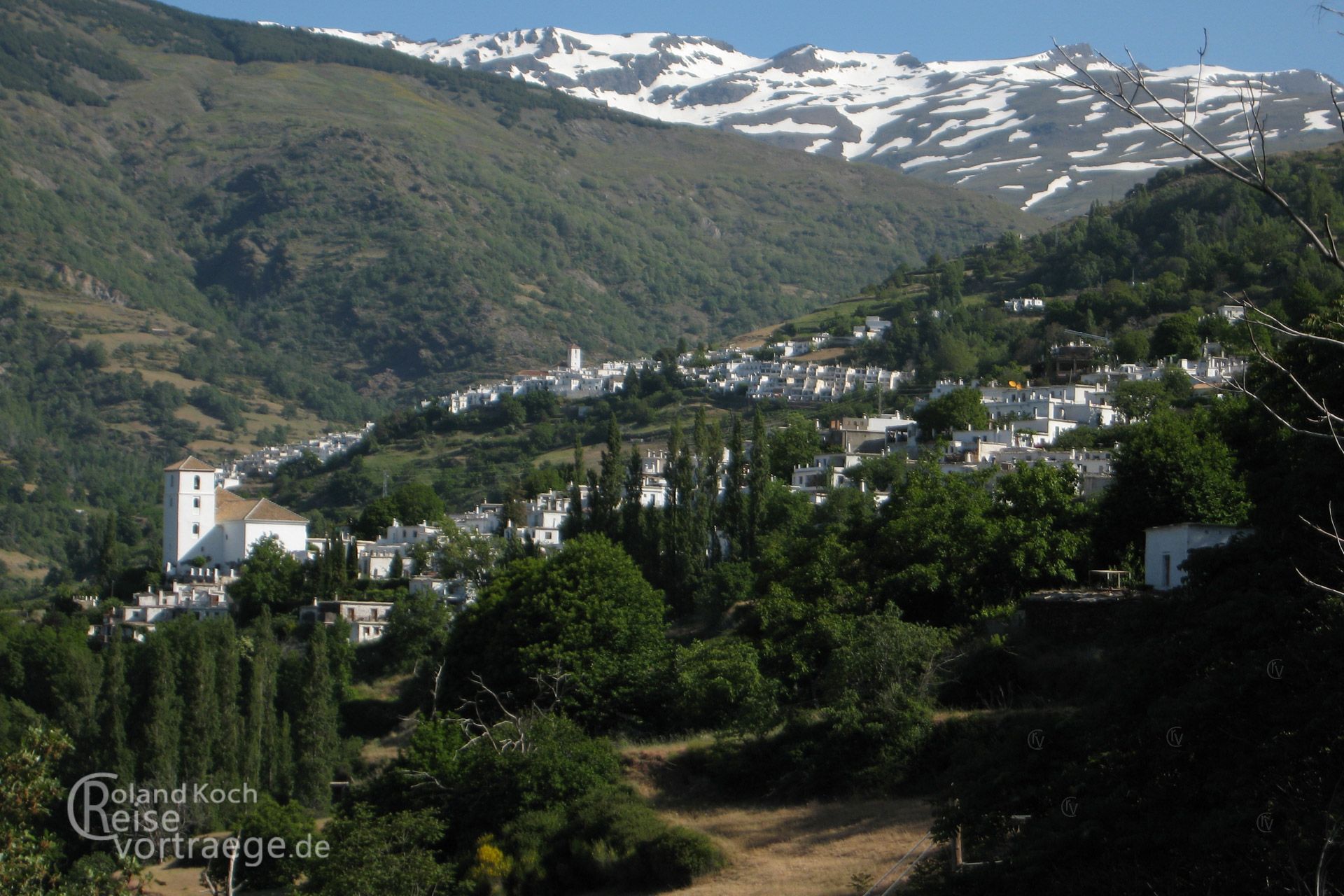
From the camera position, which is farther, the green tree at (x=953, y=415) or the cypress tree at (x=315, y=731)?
the green tree at (x=953, y=415)

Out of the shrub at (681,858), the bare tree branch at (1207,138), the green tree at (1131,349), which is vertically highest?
the green tree at (1131,349)

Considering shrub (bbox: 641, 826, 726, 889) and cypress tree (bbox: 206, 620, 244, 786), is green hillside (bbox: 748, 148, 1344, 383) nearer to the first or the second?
cypress tree (bbox: 206, 620, 244, 786)

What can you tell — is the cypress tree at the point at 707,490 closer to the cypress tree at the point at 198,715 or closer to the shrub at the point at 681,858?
the cypress tree at the point at 198,715

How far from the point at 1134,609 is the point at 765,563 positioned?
23.3m

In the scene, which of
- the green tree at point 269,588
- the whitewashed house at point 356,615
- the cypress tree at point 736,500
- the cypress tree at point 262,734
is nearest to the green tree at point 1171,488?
the cypress tree at point 736,500

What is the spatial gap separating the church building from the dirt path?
171ft

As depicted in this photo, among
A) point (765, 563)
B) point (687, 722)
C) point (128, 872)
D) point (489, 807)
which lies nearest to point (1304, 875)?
point (128, 872)

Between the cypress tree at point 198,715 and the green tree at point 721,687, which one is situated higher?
the green tree at point 721,687

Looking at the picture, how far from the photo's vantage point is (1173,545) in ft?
90.6

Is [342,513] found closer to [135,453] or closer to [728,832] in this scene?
[135,453]

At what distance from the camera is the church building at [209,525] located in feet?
251

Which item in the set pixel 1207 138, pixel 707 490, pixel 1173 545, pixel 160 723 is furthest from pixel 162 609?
pixel 1207 138

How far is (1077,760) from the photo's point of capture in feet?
Answer: 57.6

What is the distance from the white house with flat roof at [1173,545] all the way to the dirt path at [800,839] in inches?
259
